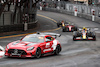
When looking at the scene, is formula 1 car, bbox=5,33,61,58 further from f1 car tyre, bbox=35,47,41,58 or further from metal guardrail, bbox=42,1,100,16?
metal guardrail, bbox=42,1,100,16

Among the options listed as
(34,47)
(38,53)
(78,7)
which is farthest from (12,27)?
(78,7)

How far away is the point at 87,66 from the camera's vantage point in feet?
39.5

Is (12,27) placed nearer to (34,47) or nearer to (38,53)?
(38,53)

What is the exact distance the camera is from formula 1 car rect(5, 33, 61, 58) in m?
13.8

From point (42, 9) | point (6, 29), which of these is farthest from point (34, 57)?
point (42, 9)

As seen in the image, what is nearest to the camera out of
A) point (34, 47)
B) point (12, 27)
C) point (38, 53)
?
point (34, 47)

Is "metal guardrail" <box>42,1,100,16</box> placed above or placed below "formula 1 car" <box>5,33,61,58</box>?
above

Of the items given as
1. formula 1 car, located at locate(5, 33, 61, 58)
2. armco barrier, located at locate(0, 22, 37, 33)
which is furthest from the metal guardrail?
formula 1 car, located at locate(5, 33, 61, 58)

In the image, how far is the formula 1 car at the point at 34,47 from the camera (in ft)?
45.3

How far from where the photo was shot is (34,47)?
1400 cm

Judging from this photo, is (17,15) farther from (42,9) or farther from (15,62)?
(42,9)

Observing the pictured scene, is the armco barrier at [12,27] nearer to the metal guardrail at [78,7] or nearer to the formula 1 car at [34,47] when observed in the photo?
the formula 1 car at [34,47]

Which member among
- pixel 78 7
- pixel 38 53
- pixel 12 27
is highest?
pixel 78 7

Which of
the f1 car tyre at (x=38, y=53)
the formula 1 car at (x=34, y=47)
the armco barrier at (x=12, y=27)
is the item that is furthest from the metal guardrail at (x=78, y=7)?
the f1 car tyre at (x=38, y=53)
